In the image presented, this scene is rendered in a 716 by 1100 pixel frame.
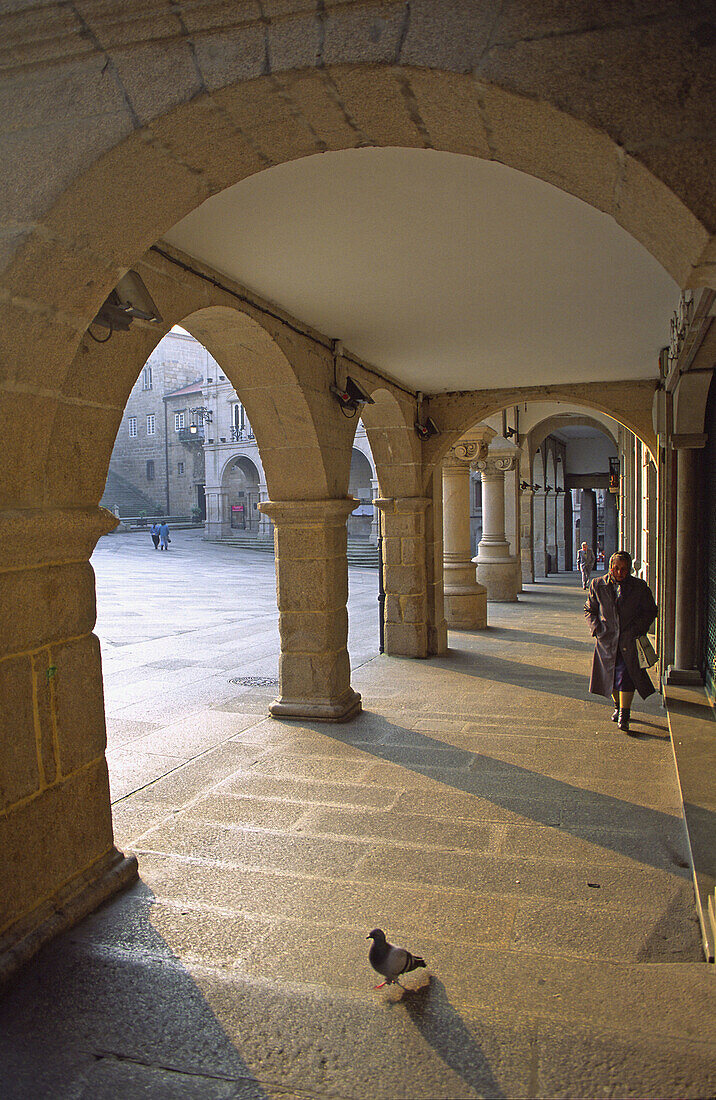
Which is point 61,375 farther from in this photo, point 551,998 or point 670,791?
point 670,791

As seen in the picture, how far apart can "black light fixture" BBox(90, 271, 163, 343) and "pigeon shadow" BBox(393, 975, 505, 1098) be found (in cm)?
248

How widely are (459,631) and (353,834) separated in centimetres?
666

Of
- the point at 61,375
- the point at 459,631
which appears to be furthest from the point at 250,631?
Answer: the point at 61,375

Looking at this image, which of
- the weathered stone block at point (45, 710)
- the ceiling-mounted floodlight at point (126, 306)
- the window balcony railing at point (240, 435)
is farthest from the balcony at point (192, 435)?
the weathered stone block at point (45, 710)

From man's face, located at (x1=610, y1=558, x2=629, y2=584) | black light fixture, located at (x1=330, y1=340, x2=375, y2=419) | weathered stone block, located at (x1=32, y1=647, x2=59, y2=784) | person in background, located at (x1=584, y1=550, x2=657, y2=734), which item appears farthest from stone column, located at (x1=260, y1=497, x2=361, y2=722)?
weathered stone block, located at (x1=32, y1=647, x2=59, y2=784)

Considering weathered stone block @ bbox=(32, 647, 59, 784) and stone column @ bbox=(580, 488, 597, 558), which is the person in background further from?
stone column @ bbox=(580, 488, 597, 558)

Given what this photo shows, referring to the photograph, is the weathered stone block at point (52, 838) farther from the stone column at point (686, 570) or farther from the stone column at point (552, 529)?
the stone column at point (552, 529)

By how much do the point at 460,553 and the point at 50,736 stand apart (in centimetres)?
807

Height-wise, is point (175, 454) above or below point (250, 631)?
above

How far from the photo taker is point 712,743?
14.5 ft

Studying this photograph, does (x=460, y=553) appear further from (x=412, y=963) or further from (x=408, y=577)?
(x=412, y=963)

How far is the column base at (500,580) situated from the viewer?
43.4 ft

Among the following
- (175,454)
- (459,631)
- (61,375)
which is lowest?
(459,631)

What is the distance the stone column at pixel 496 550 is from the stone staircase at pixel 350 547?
8197mm
